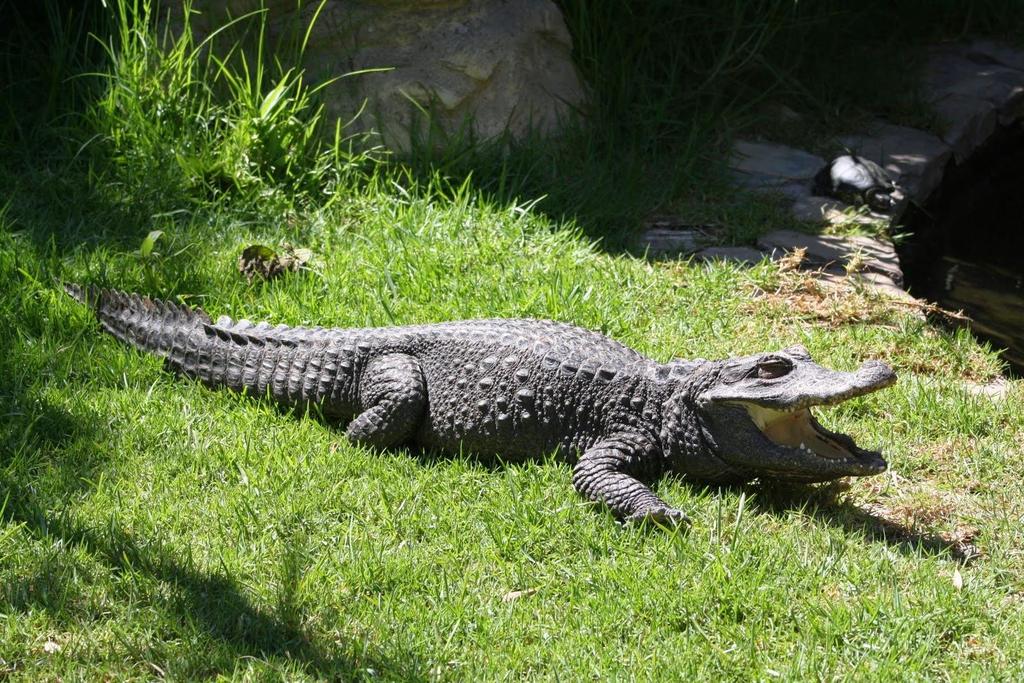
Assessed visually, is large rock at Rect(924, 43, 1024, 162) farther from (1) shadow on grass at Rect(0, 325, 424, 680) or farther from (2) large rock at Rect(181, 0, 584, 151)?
(1) shadow on grass at Rect(0, 325, 424, 680)

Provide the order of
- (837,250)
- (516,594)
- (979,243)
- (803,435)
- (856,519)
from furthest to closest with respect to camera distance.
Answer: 1. (979,243)
2. (837,250)
3. (803,435)
4. (856,519)
5. (516,594)

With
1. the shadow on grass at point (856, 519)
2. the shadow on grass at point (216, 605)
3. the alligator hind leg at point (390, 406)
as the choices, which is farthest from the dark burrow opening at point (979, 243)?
the shadow on grass at point (216, 605)

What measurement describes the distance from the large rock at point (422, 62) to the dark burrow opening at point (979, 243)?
2311mm

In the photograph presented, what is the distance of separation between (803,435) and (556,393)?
887 mm

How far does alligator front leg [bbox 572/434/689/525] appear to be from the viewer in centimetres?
396

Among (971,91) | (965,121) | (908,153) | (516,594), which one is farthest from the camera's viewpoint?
(971,91)

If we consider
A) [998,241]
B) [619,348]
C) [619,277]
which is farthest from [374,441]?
[998,241]

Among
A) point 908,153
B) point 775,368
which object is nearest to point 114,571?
point 775,368

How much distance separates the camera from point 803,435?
13.9 ft

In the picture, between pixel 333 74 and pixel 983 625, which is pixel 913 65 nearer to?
pixel 333 74

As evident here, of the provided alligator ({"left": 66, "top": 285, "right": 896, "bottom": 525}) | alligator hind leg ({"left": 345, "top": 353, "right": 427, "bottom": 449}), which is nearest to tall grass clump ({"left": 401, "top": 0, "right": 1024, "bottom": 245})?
alligator ({"left": 66, "top": 285, "right": 896, "bottom": 525})

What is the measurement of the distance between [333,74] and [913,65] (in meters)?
4.72

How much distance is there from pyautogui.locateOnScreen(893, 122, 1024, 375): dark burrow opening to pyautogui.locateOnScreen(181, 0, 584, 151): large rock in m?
2.31

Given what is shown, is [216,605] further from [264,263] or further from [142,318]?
[264,263]
